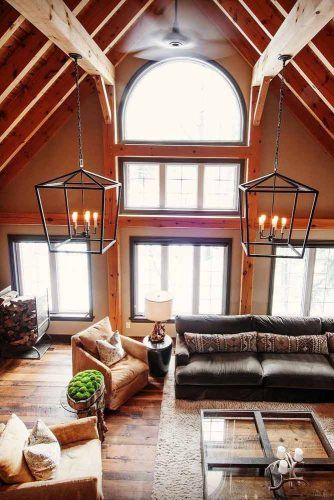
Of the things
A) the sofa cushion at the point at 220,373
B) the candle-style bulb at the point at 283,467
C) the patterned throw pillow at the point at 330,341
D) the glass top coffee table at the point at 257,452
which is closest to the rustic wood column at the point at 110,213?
the sofa cushion at the point at 220,373

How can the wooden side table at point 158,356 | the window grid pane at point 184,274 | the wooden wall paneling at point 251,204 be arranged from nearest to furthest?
the wooden side table at point 158,356 < the wooden wall paneling at point 251,204 < the window grid pane at point 184,274

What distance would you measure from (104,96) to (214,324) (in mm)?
3836

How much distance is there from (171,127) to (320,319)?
3.90 meters

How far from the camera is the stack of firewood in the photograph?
18.9 ft

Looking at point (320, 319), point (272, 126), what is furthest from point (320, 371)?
point (272, 126)

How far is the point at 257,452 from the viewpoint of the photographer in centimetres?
371

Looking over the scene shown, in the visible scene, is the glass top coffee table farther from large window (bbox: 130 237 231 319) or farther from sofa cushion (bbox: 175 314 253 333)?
large window (bbox: 130 237 231 319)

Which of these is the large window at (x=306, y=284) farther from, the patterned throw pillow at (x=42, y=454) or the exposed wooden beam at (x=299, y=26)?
the patterned throw pillow at (x=42, y=454)

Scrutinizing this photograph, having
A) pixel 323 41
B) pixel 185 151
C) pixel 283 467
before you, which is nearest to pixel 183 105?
pixel 185 151

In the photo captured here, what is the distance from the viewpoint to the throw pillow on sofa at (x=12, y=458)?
291cm

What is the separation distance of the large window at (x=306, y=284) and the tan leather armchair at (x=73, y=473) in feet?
13.3

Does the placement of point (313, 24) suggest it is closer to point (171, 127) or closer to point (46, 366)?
point (171, 127)

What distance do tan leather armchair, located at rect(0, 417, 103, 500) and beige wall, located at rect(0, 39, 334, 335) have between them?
3098 mm

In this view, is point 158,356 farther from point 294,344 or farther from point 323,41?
point 323,41
